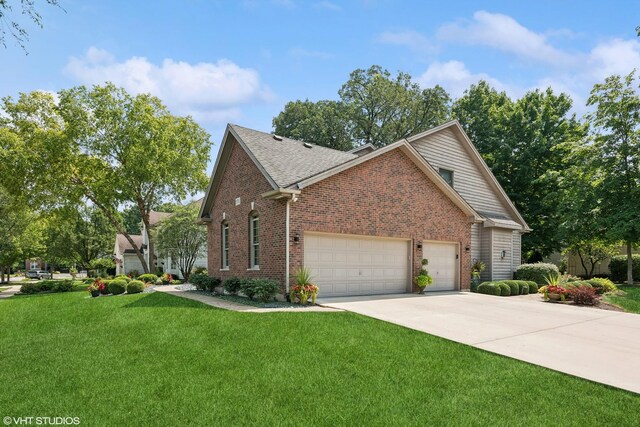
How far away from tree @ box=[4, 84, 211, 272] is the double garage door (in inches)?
631

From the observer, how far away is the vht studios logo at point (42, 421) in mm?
4273

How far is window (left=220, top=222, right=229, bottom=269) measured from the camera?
57.6 feet

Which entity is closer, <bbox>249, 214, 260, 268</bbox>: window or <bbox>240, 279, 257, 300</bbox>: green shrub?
<bbox>240, 279, 257, 300</bbox>: green shrub

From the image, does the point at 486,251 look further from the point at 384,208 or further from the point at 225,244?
the point at 225,244

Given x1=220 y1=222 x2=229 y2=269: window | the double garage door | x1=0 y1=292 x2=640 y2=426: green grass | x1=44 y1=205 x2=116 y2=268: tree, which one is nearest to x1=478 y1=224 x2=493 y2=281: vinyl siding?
the double garage door

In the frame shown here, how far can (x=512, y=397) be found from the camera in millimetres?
4996

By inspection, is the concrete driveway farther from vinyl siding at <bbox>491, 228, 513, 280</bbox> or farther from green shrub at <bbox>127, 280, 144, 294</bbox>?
green shrub at <bbox>127, 280, 144, 294</bbox>

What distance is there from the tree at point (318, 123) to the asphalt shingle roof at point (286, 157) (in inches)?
837

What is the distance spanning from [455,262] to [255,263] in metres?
8.77

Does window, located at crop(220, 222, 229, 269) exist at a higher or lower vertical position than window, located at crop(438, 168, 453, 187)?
lower

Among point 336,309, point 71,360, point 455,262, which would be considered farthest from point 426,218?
point 71,360

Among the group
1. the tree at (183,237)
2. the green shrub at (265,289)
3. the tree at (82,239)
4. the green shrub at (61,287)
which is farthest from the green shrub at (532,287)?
the tree at (82,239)

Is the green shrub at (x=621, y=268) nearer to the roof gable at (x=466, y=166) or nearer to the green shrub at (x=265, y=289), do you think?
the roof gable at (x=466, y=166)

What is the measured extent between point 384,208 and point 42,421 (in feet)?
39.0
